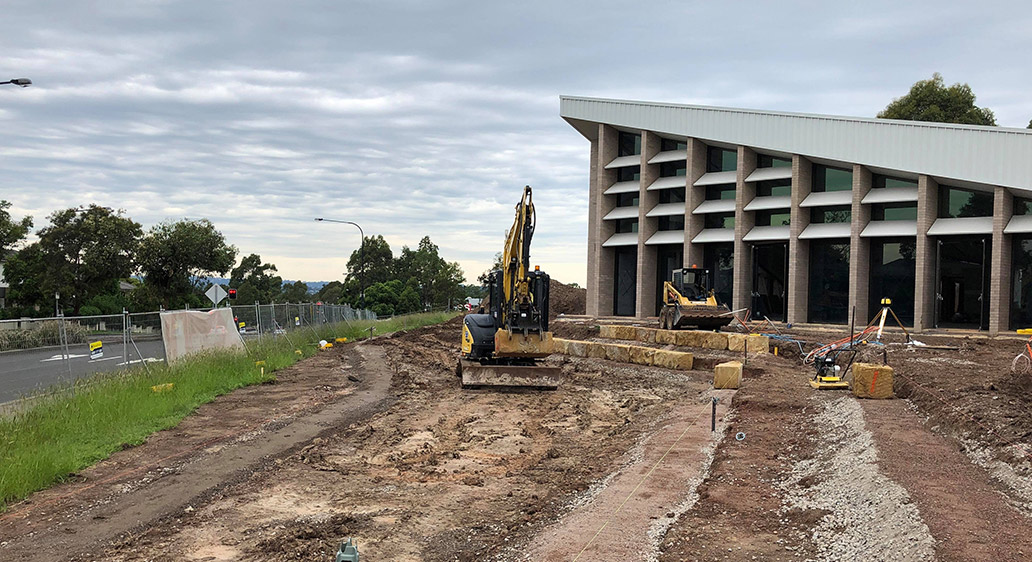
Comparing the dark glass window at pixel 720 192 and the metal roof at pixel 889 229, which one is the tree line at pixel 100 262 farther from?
the metal roof at pixel 889 229

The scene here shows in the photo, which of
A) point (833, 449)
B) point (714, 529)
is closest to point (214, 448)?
Result: point (714, 529)

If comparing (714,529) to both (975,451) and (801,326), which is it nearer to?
(975,451)

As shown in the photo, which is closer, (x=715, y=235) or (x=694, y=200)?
(x=715, y=235)

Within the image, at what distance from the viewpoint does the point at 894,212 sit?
143ft

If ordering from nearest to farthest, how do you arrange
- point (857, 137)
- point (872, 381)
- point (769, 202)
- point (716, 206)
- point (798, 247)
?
point (872, 381)
point (857, 137)
point (798, 247)
point (769, 202)
point (716, 206)

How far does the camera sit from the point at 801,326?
150 feet

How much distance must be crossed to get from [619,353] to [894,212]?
67.4ft

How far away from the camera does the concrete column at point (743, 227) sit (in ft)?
163

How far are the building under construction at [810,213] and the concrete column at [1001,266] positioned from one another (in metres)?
0.06

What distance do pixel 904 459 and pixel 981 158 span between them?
3255 centimetres

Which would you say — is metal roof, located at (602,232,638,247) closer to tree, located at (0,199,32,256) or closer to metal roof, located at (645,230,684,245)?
metal roof, located at (645,230,684,245)

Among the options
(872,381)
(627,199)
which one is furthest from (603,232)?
(872,381)

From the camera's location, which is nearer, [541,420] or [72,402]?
[72,402]

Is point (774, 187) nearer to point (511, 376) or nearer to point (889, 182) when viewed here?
point (889, 182)
